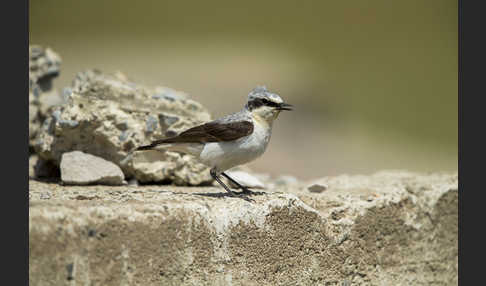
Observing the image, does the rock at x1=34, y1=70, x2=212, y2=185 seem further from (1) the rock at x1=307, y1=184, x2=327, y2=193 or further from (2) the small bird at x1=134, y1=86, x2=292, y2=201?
(1) the rock at x1=307, y1=184, x2=327, y2=193

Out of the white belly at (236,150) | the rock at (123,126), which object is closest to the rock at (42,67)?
the rock at (123,126)

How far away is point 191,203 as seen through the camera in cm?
334

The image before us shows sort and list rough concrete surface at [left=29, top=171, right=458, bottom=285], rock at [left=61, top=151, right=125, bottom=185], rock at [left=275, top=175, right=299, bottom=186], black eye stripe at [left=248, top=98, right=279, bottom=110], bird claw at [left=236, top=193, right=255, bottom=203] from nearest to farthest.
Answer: rough concrete surface at [left=29, top=171, right=458, bottom=285] < bird claw at [left=236, top=193, right=255, bottom=203] < black eye stripe at [left=248, top=98, right=279, bottom=110] < rock at [left=61, top=151, right=125, bottom=185] < rock at [left=275, top=175, right=299, bottom=186]

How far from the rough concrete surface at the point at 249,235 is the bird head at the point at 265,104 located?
0.54 meters

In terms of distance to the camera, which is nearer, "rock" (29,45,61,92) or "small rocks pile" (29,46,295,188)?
"small rocks pile" (29,46,295,188)

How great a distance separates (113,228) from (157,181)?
1868 mm

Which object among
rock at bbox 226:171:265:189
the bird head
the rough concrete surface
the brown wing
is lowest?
the rough concrete surface

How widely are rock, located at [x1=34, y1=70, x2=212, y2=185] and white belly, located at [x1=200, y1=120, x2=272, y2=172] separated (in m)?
0.92

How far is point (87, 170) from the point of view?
14.5 feet

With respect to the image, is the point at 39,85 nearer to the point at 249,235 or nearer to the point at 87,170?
the point at 87,170

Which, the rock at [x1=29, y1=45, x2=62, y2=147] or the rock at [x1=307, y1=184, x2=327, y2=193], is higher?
the rock at [x1=29, y1=45, x2=62, y2=147]

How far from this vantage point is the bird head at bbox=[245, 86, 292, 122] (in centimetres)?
396

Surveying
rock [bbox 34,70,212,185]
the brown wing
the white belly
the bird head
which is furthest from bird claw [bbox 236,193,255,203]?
rock [bbox 34,70,212,185]

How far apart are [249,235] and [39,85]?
10.4 feet
